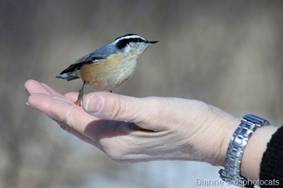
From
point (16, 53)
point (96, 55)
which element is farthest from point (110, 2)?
point (96, 55)

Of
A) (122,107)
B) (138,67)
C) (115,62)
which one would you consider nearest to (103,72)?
(115,62)

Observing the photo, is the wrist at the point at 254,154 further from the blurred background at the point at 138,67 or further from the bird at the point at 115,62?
the blurred background at the point at 138,67

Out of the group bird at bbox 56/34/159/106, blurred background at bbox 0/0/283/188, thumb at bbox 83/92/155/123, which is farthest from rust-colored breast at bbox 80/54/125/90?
blurred background at bbox 0/0/283/188

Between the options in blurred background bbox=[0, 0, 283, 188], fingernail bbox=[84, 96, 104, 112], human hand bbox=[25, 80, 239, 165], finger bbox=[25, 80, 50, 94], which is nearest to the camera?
fingernail bbox=[84, 96, 104, 112]

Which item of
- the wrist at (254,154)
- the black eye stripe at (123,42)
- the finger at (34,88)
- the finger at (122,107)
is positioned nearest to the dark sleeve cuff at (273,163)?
the wrist at (254,154)

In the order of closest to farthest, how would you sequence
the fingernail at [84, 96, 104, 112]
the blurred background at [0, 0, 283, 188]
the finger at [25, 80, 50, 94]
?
1. the fingernail at [84, 96, 104, 112]
2. the finger at [25, 80, 50, 94]
3. the blurred background at [0, 0, 283, 188]

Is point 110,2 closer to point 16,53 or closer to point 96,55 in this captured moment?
point 16,53

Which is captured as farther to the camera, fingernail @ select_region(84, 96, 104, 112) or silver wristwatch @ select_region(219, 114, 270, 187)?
silver wristwatch @ select_region(219, 114, 270, 187)

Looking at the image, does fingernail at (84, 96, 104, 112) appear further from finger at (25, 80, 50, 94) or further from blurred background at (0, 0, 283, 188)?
blurred background at (0, 0, 283, 188)

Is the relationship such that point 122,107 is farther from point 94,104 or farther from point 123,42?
point 123,42

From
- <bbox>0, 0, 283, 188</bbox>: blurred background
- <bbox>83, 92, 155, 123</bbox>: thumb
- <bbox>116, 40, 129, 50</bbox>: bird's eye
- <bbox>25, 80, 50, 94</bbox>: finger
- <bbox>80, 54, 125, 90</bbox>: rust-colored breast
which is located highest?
<bbox>116, 40, 129, 50</bbox>: bird's eye
